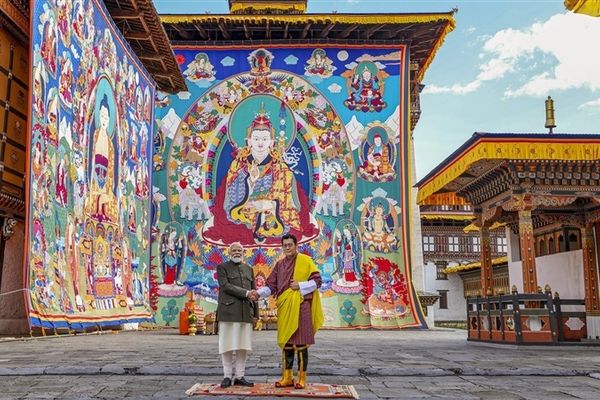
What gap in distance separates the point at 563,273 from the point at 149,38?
974 centimetres

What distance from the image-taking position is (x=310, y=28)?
1582cm

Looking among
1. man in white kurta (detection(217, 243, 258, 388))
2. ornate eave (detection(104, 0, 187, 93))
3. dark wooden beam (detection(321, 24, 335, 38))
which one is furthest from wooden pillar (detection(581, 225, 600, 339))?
ornate eave (detection(104, 0, 187, 93))

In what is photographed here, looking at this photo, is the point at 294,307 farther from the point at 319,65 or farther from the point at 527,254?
the point at 319,65

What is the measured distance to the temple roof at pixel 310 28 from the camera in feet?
50.7

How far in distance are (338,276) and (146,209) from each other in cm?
467

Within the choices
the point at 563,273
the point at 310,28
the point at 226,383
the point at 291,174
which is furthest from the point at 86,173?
the point at 563,273

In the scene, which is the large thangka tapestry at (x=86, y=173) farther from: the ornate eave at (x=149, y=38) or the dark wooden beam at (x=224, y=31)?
the dark wooden beam at (x=224, y=31)

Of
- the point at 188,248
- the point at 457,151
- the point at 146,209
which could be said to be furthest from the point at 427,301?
the point at 457,151

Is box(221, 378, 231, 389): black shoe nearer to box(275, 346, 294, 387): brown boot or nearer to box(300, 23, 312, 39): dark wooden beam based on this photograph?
box(275, 346, 294, 387): brown boot

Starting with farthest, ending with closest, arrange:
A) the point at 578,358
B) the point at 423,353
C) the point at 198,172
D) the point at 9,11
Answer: the point at 198,172 < the point at 9,11 < the point at 423,353 < the point at 578,358

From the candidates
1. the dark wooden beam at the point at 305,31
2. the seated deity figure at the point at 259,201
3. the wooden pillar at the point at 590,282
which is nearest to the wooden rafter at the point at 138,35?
the seated deity figure at the point at 259,201

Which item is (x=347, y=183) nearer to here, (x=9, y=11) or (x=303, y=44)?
(x=303, y=44)

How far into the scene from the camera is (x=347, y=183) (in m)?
15.1

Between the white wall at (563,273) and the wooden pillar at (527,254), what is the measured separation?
122cm
